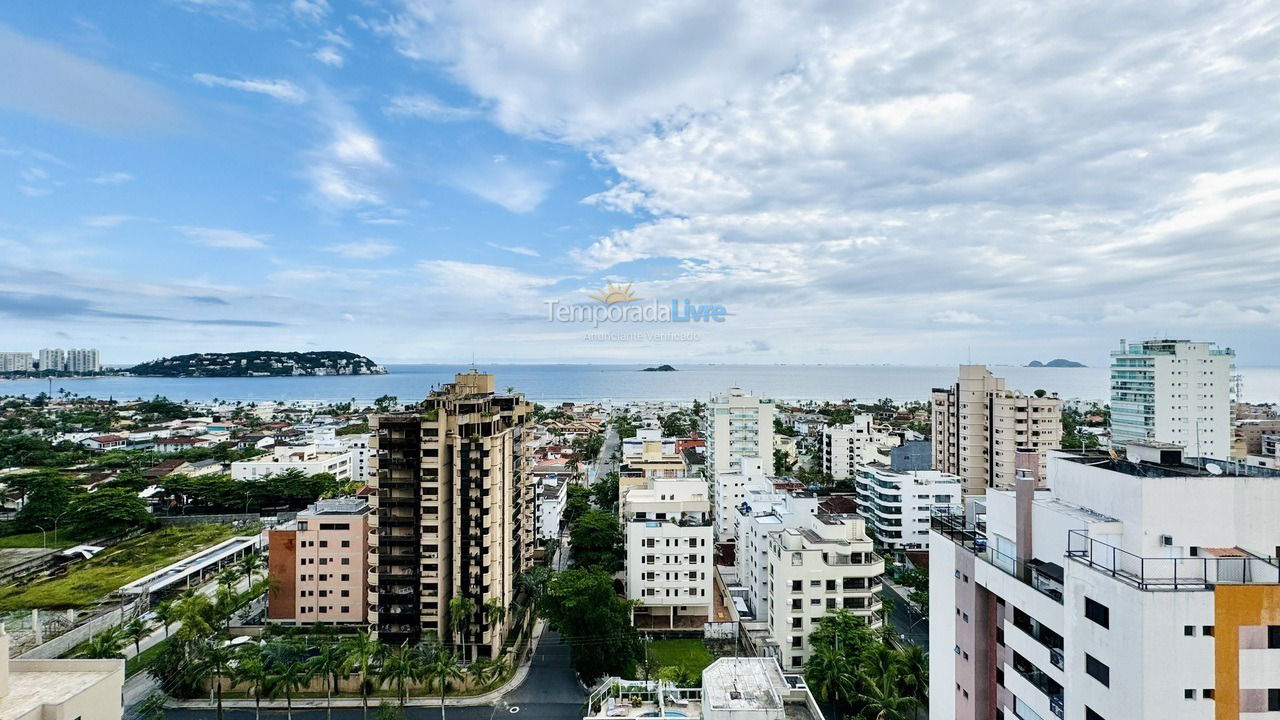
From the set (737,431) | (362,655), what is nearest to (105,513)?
(362,655)

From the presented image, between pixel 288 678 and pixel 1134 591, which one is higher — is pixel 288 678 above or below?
below

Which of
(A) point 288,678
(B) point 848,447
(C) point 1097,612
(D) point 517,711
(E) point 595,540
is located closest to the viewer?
(C) point 1097,612

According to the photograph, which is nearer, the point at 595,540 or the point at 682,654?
the point at 682,654

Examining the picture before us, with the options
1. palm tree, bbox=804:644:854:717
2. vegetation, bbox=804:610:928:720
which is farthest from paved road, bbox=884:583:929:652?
palm tree, bbox=804:644:854:717

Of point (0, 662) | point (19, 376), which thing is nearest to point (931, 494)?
point (0, 662)

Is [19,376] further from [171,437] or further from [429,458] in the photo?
[429,458]

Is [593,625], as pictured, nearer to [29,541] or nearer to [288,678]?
[288,678]
